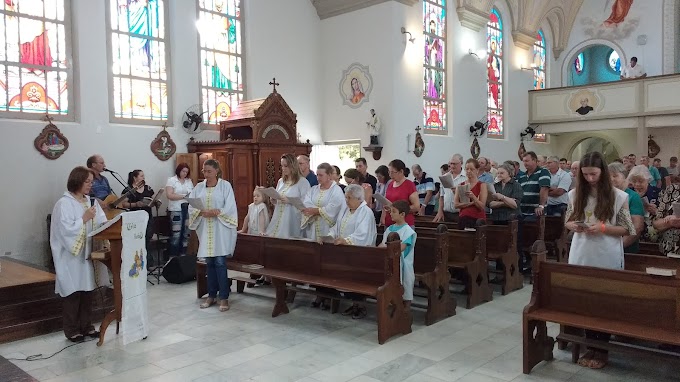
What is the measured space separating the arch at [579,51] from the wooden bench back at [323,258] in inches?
604

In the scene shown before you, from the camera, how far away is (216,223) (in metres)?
5.91

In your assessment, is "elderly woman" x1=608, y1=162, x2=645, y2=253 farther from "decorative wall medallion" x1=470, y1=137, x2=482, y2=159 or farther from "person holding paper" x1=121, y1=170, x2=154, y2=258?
"decorative wall medallion" x1=470, y1=137, x2=482, y2=159

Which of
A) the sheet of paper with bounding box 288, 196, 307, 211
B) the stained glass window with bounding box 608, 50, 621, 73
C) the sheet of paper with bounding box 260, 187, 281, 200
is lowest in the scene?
the sheet of paper with bounding box 288, 196, 307, 211

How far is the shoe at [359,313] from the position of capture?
565cm

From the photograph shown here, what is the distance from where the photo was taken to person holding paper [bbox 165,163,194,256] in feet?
28.1

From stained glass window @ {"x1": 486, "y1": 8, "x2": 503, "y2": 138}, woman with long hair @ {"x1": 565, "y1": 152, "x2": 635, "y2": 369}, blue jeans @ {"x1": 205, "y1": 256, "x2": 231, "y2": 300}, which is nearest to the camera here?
woman with long hair @ {"x1": 565, "y1": 152, "x2": 635, "y2": 369}

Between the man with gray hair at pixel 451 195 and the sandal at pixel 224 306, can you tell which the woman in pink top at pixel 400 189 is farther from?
the sandal at pixel 224 306

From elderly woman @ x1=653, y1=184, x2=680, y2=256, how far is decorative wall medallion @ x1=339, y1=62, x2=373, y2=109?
821cm

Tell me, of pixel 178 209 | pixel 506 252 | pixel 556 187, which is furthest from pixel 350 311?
pixel 178 209

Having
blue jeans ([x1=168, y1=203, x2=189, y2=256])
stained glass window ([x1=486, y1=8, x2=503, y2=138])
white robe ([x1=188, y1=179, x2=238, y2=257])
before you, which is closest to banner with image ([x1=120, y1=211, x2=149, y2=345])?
white robe ([x1=188, y1=179, x2=238, y2=257])

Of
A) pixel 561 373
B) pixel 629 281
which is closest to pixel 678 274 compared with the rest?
pixel 629 281

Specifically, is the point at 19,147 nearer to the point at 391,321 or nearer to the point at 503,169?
the point at 391,321

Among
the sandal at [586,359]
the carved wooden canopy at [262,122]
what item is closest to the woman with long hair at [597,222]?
the sandal at [586,359]

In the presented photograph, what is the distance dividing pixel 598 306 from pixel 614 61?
58.5 feet
